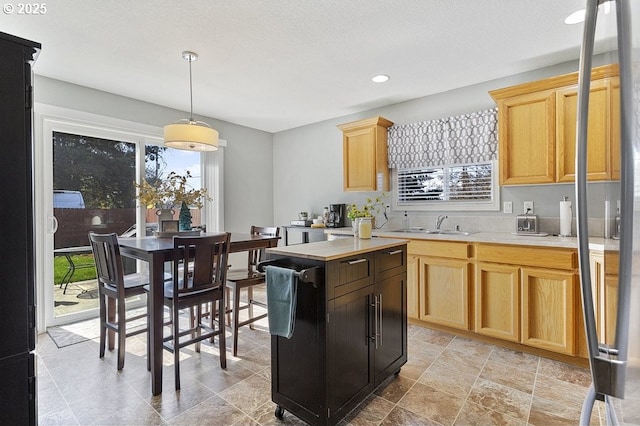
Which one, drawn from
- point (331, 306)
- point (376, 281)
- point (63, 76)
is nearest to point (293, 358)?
point (331, 306)

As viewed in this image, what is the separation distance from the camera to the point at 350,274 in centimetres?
188

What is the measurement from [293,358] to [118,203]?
3144 mm

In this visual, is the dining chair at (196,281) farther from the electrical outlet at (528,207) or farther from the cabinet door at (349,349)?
the electrical outlet at (528,207)

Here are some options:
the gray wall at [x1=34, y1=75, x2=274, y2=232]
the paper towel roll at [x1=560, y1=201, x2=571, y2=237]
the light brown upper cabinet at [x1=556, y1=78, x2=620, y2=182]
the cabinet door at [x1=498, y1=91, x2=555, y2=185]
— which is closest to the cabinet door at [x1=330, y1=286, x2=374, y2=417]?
the light brown upper cabinet at [x1=556, y1=78, x2=620, y2=182]

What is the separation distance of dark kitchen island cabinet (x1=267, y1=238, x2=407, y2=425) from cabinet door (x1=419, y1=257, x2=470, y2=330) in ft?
3.75

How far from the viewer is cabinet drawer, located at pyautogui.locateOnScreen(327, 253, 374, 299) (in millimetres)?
1761

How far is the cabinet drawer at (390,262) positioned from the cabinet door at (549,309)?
1119 millimetres

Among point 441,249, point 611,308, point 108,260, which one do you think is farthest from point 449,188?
point 108,260

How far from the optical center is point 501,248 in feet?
9.07

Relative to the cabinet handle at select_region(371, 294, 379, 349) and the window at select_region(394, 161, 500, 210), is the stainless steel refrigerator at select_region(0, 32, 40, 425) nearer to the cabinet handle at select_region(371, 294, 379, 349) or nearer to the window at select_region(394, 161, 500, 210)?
the cabinet handle at select_region(371, 294, 379, 349)

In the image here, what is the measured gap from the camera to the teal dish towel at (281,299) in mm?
1721

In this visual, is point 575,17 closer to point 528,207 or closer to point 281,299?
point 528,207

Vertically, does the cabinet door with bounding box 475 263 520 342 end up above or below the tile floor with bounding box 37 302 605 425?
above

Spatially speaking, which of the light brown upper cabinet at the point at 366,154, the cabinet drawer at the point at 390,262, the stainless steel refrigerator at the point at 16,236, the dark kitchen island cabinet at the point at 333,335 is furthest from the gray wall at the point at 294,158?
the stainless steel refrigerator at the point at 16,236
